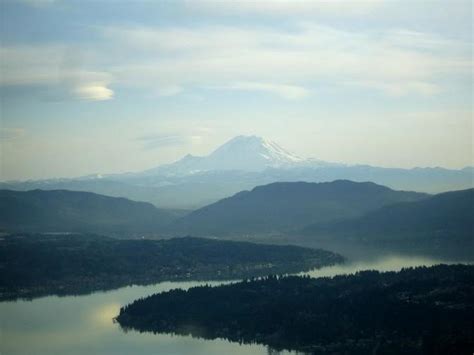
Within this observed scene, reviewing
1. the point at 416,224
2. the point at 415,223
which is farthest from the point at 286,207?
the point at 416,224

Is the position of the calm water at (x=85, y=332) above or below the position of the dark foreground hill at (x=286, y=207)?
below

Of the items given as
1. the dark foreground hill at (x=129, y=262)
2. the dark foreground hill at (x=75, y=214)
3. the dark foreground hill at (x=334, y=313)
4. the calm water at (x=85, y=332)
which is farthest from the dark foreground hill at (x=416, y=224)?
the calm water at (x=85, y=332)

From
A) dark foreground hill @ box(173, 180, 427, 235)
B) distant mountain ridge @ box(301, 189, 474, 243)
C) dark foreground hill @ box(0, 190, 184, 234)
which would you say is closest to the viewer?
distant mountain ridge @ box(301, 189, 474, 243)

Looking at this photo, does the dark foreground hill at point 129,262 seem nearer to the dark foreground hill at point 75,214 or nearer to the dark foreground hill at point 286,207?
the dark foreground hill at point 286,207

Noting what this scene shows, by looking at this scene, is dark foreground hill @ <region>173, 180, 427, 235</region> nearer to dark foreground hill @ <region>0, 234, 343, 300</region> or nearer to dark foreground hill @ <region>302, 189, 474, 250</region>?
dark foreground hill @ <region>302, 189, 474, 250</region>

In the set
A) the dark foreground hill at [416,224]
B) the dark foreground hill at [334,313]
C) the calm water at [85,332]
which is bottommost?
the calm water at [85,332]

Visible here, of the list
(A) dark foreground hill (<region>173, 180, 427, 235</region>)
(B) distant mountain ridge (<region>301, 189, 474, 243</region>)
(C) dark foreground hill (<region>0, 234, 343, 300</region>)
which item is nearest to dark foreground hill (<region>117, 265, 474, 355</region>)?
(C) dark foreground hill (<region>0, 234, 343, 300</region>)

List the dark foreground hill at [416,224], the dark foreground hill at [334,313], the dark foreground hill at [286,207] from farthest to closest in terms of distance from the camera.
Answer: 1. the dark foreground hill at [286,207]
2. the dark foreground hill at [416,224]
3. the dark foreground hill at [334,313]
